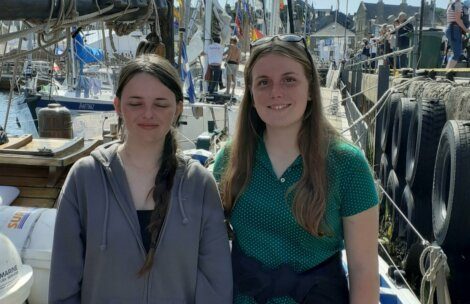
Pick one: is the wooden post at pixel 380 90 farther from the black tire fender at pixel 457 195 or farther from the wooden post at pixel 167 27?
the wooden post at pixel 167 27

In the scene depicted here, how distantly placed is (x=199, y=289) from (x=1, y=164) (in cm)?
289

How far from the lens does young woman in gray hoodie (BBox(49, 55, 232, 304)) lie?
1.71 metres

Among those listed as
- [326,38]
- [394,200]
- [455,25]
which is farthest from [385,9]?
[394,200]

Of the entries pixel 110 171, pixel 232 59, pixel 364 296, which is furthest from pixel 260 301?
pixel 232 59

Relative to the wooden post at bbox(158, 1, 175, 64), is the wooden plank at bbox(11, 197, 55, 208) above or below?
below

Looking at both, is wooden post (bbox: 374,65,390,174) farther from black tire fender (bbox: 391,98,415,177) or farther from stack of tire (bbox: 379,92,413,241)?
black tire fender (bbox: 391,98,415,177)

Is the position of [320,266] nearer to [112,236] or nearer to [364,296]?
[364,296]

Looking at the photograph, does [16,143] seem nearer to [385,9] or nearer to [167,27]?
[167,27]

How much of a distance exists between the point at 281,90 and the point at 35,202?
2716mm

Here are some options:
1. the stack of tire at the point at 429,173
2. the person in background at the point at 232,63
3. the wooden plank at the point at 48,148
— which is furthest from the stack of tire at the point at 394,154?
the person in background at the point at 232,63

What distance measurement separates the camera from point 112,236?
170 centimetres

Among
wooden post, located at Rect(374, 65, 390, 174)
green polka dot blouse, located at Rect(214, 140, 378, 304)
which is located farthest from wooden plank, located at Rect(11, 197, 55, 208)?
wooden post, located at Rect(374, 65, 390, 174)

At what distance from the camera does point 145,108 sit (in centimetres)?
183

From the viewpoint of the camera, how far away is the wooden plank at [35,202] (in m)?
3.87
